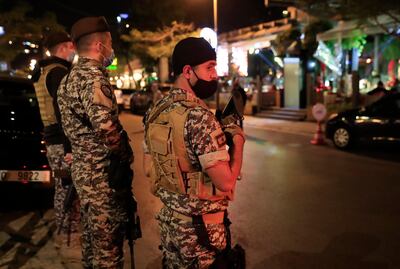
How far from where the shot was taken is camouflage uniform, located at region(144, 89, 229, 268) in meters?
2.17

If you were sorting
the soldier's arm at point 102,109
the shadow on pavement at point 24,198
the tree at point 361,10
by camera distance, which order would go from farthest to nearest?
1. the tree at point 361,10
2. the shadow on pavement at point 24,198
3. the soldier's arm at point 102,109

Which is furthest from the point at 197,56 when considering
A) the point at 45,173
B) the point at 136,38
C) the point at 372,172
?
the point at 136,38

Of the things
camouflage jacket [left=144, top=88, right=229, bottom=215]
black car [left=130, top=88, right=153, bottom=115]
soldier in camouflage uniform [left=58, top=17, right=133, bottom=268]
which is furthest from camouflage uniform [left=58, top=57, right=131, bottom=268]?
black car [left=130, top=88, right=153, bottom=115]

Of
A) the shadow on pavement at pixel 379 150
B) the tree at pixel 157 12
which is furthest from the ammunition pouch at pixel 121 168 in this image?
the tree at pixel 157 12

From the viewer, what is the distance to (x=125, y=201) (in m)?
3.19

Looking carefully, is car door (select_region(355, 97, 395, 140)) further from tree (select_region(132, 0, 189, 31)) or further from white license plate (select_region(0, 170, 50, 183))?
tree (select_region(132, 0, 189, 31))

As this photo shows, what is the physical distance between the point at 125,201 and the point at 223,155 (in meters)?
1.29

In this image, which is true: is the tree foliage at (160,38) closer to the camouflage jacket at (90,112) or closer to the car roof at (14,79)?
the car roof at (14,79)

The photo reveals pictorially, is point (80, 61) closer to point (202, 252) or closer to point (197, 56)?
point (197, 56)

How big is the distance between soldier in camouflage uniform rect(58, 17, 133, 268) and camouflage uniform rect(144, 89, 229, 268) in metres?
0.71

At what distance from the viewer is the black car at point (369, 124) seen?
9.95 meters

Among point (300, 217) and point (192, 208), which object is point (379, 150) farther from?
point (192, 208)

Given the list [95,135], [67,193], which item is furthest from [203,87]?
[67,193]

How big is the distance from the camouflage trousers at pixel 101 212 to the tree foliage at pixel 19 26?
27.1 metres
